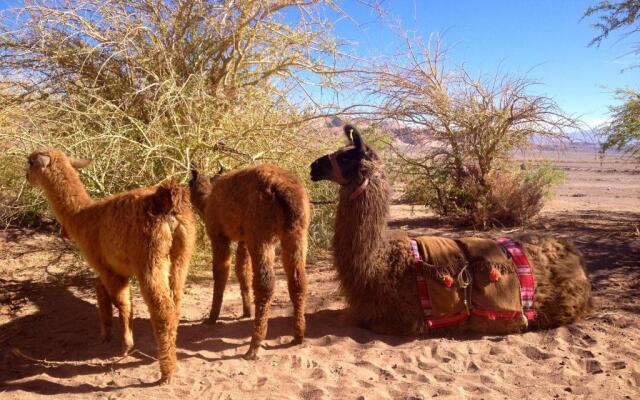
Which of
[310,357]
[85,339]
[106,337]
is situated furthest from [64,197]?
[310,357]

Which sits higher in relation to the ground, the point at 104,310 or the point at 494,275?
the point at 494,275

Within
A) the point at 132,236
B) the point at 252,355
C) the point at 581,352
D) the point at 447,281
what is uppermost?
the point at 132,236

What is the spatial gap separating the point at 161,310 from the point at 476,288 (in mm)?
2864

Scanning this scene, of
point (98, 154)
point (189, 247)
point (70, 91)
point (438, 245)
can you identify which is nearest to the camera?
point (189, 247)

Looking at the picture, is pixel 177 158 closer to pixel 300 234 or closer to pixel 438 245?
pixel 300 234

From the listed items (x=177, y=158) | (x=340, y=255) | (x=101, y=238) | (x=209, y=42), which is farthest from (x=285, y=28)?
(x=101, y=238)

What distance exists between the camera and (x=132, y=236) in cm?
353

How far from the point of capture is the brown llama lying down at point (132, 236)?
3.46 metres

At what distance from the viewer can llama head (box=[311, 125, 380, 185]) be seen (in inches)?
172

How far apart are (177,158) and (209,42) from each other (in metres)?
2.28

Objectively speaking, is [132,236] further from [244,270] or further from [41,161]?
[244,270]

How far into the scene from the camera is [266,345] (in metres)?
4.28

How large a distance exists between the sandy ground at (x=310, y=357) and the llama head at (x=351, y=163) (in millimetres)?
1548

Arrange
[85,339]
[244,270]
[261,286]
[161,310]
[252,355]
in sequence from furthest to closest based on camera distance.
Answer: [244,270], [85,339], [252,355], [261,286], [161,310]
